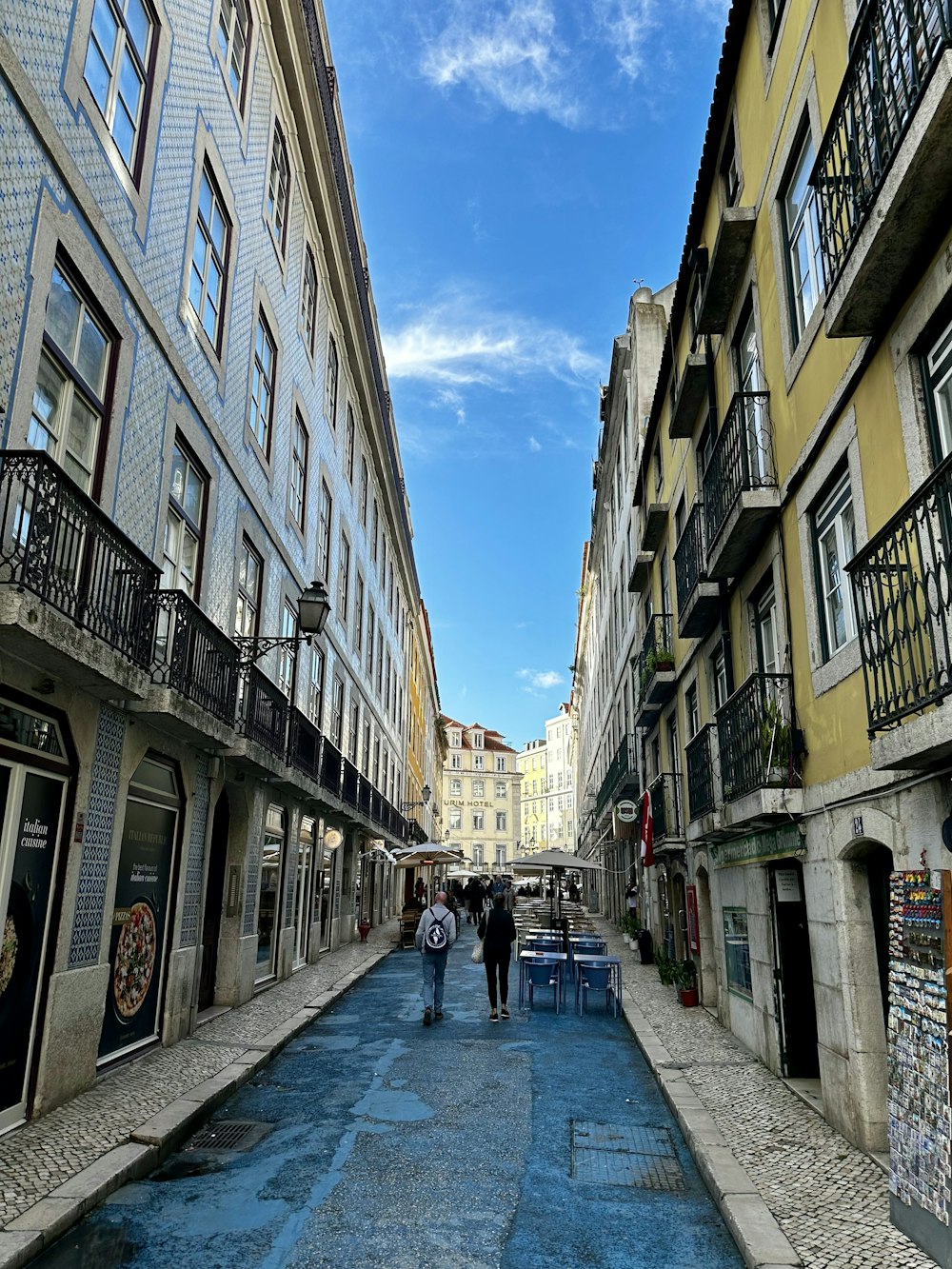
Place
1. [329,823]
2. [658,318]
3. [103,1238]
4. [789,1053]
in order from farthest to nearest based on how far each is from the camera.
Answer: [658,318] < [329,823] < [789,1053] < [103,1238]

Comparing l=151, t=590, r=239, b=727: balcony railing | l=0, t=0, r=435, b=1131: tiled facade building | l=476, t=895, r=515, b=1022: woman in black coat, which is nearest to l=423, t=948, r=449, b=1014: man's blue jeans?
l=476, t=895, r=515, b=1022: woman in black coat

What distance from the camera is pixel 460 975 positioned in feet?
59.2

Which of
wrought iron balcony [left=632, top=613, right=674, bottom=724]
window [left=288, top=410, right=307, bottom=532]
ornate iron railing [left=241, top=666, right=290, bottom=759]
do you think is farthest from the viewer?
window [left=288, top=410, right=307, bottom=532]

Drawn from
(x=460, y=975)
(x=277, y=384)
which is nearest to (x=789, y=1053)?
(x=460, y=975)

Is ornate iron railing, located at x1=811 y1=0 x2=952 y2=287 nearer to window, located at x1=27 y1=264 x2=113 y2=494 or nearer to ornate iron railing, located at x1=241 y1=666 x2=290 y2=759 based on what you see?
window, located at x1=27 y1=264 x2=113 y2=494

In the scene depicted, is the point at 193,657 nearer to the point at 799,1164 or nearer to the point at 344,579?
the point at 799,1164

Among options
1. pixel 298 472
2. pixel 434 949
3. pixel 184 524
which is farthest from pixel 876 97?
pixel 298 472

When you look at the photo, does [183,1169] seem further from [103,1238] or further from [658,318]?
[658,318]

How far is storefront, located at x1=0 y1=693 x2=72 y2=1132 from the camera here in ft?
21.7

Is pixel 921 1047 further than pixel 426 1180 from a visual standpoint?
No

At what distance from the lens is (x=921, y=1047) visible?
464 cm

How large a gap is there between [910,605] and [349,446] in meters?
20.0

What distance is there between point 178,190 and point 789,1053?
11356mm

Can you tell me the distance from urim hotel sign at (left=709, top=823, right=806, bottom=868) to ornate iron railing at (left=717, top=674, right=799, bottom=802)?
18.8 inches
